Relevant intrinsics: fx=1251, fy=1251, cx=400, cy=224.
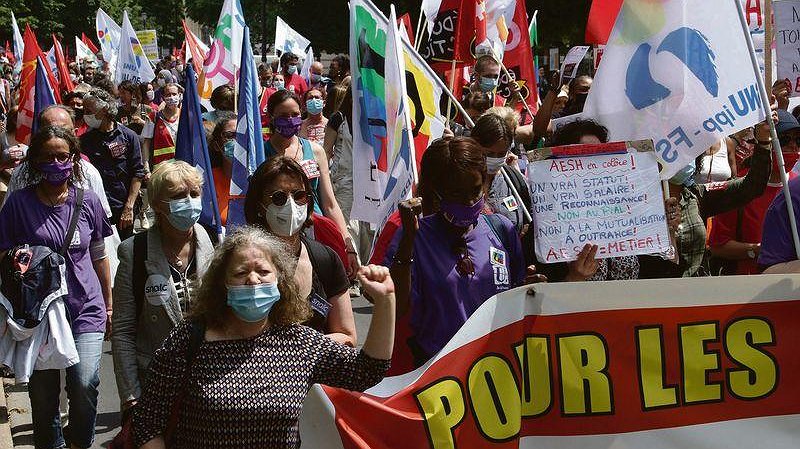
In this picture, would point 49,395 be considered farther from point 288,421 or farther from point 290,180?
point 288,421

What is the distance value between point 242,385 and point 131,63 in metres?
15.9

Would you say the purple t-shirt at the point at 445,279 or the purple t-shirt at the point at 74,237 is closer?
the purple t-shirt at the point at 445,279

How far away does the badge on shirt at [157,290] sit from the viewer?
193 inches

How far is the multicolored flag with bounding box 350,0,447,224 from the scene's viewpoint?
20.3 feet

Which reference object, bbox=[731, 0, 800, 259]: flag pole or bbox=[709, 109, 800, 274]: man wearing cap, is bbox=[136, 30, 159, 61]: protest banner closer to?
bbox=[709, 109, 800, 274]: man wearing cap

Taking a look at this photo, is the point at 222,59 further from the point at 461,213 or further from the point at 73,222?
the point at 461,213

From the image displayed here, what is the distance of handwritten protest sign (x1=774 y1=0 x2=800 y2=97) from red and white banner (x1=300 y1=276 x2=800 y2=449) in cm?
241

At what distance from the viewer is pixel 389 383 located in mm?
4066

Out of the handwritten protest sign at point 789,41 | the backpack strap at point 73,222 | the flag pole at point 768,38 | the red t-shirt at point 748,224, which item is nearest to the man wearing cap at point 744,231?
the red t-shirt at point 748,224

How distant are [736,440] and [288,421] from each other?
1485 millimetres

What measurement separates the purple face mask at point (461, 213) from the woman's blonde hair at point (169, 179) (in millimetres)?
1244

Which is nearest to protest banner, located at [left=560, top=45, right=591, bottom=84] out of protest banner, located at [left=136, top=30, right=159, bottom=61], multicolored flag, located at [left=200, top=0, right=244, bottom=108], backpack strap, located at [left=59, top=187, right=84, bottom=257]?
multicolored flag, located at [left=200, top=0, right=244, bottom=108]

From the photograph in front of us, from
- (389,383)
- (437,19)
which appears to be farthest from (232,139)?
(389,383)

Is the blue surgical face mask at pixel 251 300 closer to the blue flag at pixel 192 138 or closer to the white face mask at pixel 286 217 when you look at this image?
the white face mask at pixel 286 217
